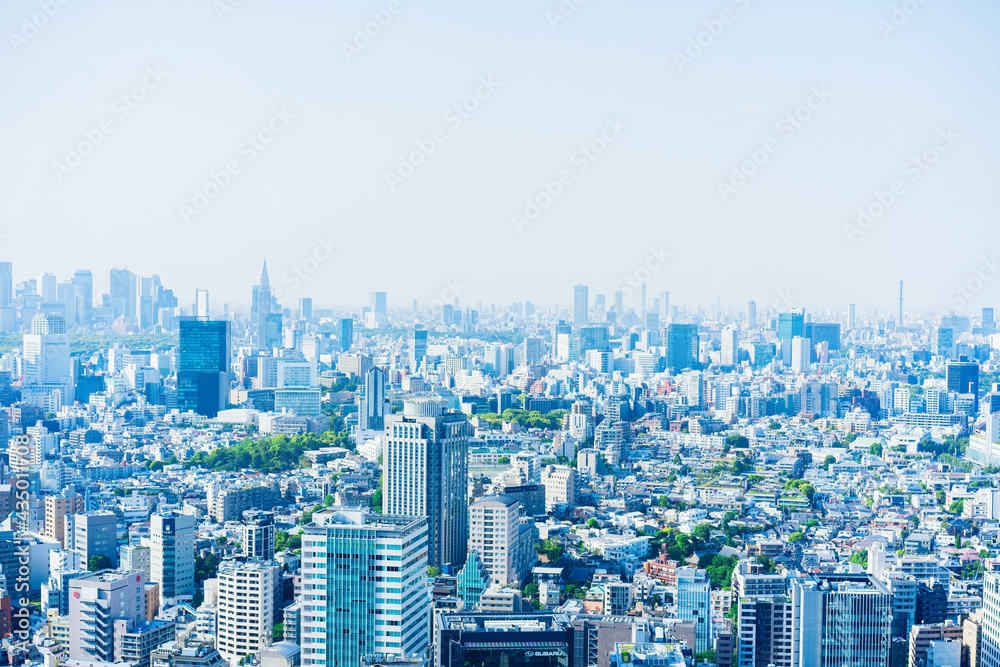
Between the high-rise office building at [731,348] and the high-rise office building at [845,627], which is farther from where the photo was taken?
the high-rise office building at [731,348]

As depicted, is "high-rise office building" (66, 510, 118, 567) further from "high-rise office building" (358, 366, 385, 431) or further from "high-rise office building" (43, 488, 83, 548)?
"high-rise office building" (358, 366, 385, 431)

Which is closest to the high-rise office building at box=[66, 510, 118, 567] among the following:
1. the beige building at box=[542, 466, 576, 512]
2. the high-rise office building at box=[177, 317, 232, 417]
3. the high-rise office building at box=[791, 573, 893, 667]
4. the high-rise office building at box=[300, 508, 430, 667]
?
the high-rise office building at box=[300, 508, 430, 667]

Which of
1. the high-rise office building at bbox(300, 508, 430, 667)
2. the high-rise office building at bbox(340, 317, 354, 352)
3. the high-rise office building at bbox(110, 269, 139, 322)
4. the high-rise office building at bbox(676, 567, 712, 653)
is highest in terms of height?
the high-rise office building at bbox(110, 269, 139, 322)

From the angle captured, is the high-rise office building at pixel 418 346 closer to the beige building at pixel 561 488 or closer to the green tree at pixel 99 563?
the beige building at pixel 561 488

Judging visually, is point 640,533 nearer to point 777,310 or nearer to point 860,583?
point 860,583

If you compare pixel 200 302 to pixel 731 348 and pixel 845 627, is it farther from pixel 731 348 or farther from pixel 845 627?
pixel 845 627

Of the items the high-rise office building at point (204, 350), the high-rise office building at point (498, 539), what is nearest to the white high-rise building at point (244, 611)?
the high-rise office building at point (498, 539)
